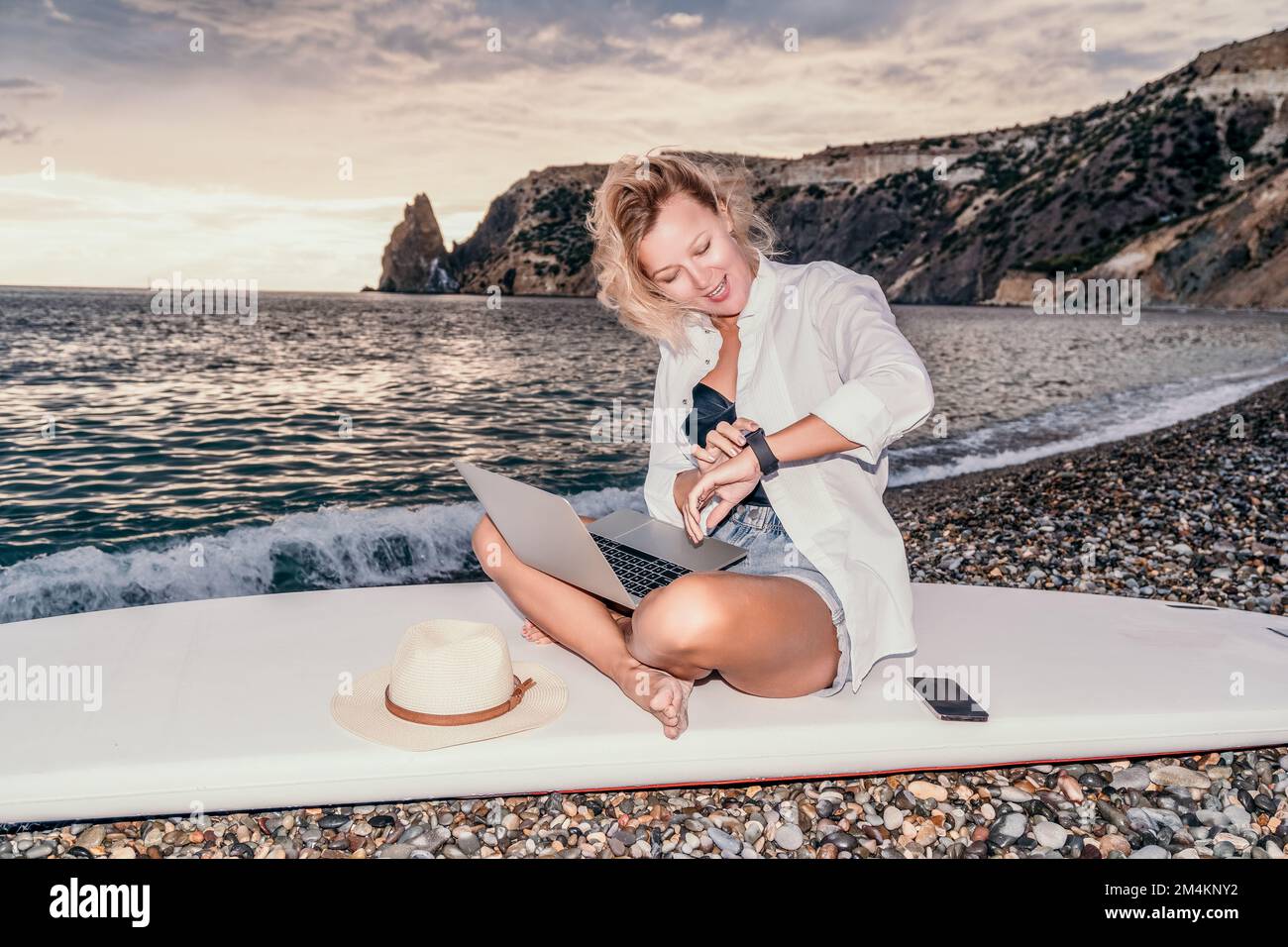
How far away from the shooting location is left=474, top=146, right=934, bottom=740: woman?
2.58m

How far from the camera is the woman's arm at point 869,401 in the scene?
8.36 ft

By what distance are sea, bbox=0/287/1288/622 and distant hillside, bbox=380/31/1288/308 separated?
2673cm

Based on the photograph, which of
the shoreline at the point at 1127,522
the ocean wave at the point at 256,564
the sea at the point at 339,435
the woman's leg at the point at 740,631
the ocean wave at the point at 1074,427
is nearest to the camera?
the woman's leg at the point at 740,631

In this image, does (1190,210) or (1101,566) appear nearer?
(1101,566)

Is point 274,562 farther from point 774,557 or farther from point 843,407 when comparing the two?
point 843,407

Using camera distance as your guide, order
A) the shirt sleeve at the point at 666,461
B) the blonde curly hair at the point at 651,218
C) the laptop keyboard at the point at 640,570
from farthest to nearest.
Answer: the shirt sleeve at the point at 666,461 → the laptop keyboard at the point at 640,570 → the blonde curly hair at the point at 651,218

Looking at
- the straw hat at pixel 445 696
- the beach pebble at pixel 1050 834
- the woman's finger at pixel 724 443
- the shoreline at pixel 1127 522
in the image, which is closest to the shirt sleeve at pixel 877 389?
the woman's finger at pixel 724 443

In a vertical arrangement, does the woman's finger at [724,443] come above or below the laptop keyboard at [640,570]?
above

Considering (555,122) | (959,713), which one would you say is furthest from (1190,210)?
(959,713)

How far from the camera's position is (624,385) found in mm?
22750

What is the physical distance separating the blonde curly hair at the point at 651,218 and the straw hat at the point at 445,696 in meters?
1.25

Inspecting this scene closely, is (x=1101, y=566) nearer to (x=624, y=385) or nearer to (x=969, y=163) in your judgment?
(x=624, y=385)

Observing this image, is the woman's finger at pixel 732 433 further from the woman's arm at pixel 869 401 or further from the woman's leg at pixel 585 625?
the woman's leg at pixel 585 625

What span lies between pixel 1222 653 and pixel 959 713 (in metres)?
1.46
